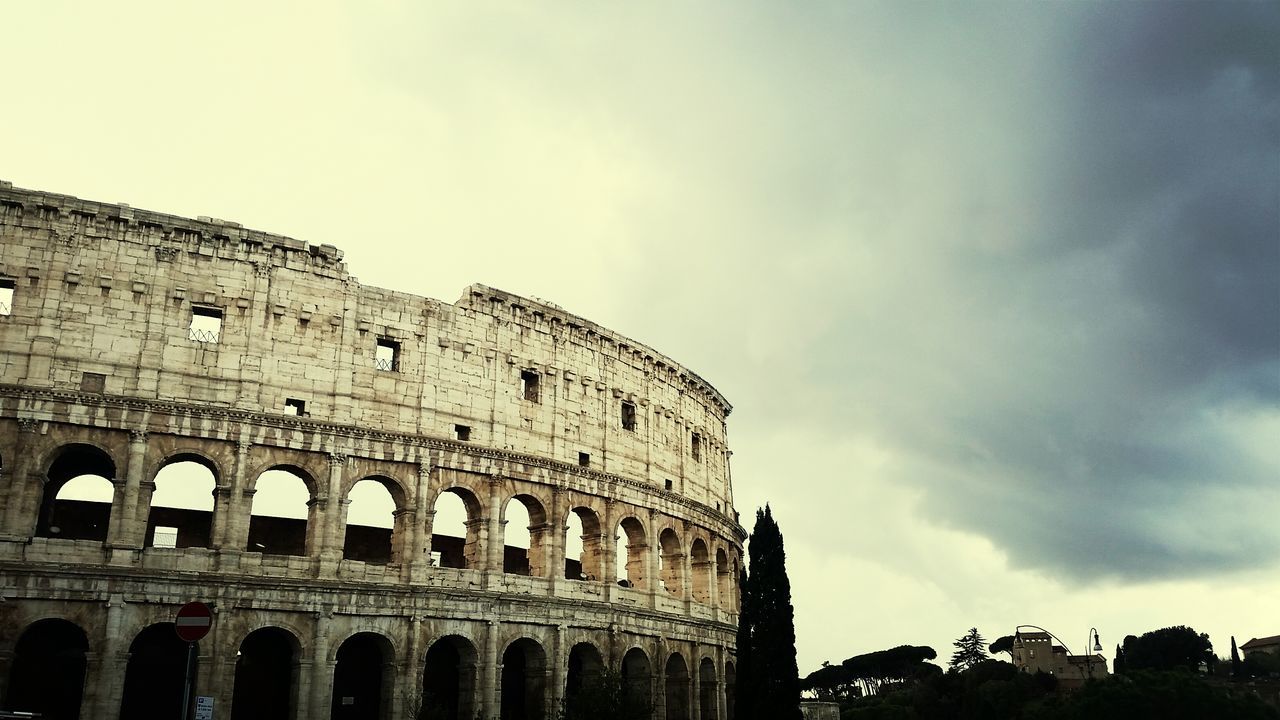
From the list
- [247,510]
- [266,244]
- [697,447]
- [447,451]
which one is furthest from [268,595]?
[697,447]

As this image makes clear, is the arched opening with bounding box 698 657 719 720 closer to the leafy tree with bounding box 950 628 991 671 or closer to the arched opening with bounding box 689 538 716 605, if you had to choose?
the arched opening with bounding box 689 538 716 605

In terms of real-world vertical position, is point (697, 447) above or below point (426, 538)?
above

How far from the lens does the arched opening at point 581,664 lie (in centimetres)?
3253

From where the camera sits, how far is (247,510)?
27.2m

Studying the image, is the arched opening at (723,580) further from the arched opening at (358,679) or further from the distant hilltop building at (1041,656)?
the distant hilltop building at (1041,656)

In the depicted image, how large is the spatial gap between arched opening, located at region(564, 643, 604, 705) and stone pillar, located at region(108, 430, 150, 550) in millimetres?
13935

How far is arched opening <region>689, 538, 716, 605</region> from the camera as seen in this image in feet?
133

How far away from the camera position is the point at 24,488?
81.4ft

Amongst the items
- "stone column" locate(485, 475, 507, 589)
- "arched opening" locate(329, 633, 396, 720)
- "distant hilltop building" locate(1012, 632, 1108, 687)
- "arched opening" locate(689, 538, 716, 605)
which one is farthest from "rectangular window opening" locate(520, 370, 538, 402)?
"distant hilltop building" locate(1012, 632, 1108, 687)

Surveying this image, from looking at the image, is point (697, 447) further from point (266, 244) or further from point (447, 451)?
point (266, 244)

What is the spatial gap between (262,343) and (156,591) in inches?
298

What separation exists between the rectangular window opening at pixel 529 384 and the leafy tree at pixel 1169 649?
6935 centimetres

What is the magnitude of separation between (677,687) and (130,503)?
69.5 ft

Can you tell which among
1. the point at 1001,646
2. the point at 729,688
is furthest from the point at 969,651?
the point at 729,688
